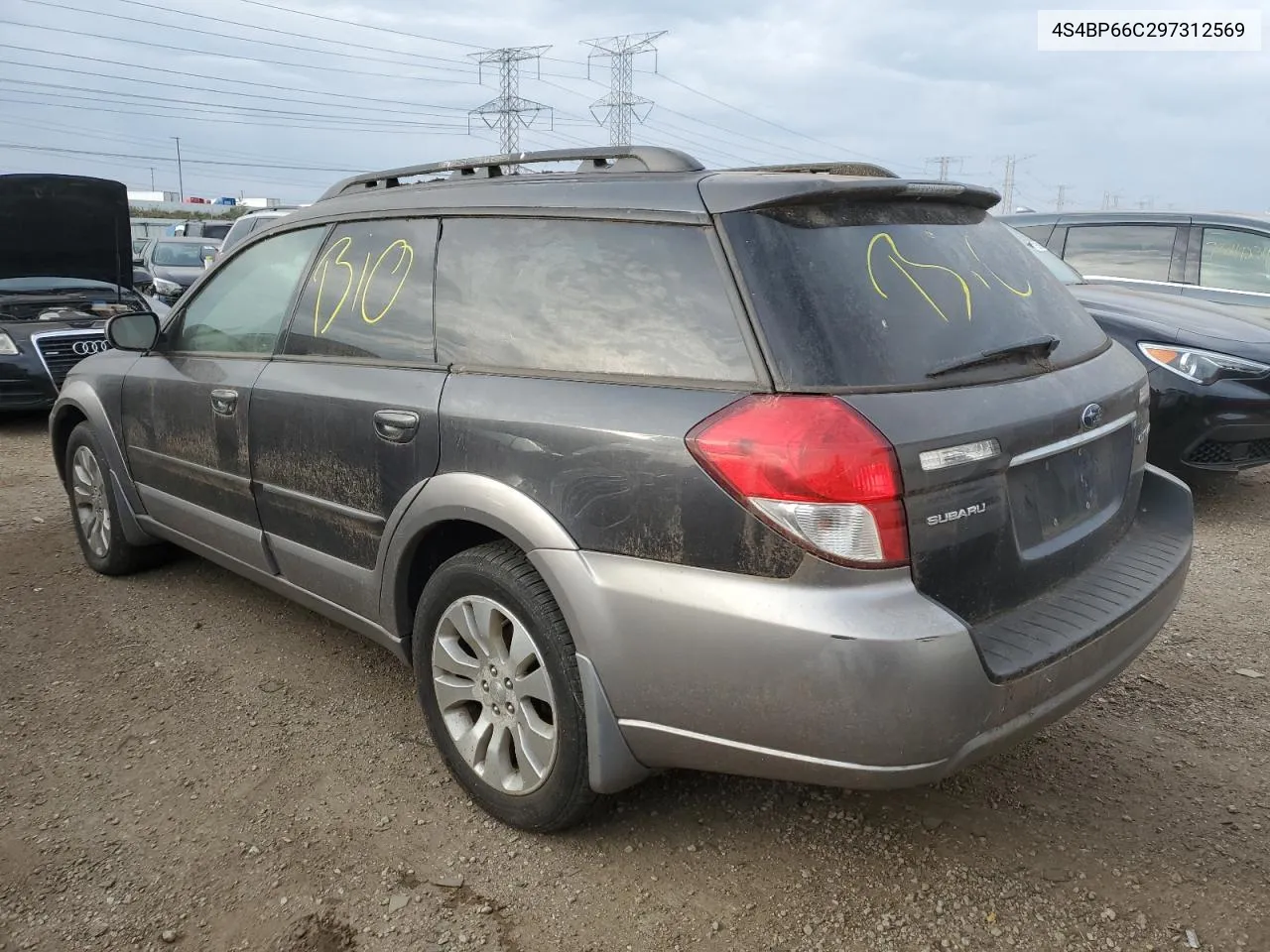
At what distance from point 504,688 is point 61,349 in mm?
7315

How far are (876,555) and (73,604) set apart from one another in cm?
372

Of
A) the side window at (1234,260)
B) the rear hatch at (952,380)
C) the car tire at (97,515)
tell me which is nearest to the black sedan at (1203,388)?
the side window at (1234,260)

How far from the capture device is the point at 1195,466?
519 cm

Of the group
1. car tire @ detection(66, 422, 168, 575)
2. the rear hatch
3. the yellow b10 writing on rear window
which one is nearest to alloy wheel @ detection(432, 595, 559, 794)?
the rear hatch

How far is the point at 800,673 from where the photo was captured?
1932 mm

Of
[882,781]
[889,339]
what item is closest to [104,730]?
[882,781]

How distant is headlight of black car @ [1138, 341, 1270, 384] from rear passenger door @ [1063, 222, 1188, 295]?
90.4 inches

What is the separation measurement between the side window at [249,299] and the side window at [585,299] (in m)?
0.85

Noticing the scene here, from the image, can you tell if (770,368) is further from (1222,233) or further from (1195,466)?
(1222,233)

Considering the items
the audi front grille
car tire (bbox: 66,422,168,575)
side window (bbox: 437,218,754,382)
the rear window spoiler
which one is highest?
the rear window spoiler

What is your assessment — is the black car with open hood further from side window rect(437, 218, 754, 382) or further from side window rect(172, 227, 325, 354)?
side window rect(437, 218, 754, 382)

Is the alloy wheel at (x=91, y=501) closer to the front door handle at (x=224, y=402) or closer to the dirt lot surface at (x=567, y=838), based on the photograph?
the dirt lot surface at (x=567, y=838)

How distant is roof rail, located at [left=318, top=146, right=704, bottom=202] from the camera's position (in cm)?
250

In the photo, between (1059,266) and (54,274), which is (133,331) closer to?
(54,274)
